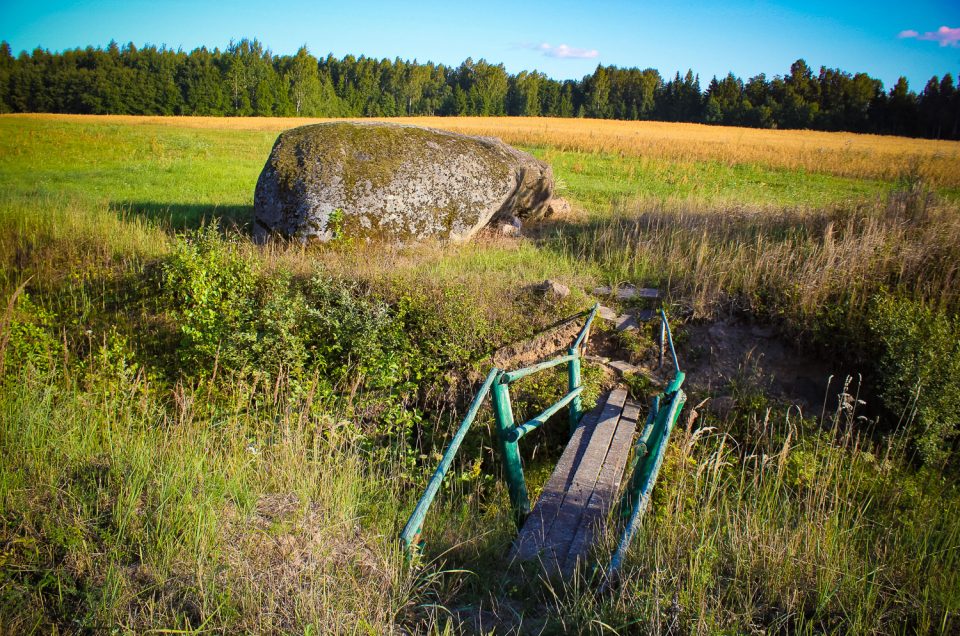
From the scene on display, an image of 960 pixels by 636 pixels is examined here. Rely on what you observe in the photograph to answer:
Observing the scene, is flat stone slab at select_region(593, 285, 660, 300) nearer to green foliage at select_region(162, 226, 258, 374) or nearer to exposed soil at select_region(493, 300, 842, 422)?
exposed soil at select_region(493, 300, 842, 422)

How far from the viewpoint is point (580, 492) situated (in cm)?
392

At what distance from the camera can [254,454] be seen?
3744 mm

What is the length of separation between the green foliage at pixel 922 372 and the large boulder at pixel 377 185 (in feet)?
20.5

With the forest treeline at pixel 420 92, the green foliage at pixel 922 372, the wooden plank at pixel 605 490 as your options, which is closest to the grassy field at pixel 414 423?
the green foliage at pixel 922 372

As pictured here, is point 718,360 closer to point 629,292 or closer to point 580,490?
point 629,292

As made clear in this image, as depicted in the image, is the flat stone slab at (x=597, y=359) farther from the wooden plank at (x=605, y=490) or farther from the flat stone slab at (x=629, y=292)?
the flat stone slab at (x=629, y=292)

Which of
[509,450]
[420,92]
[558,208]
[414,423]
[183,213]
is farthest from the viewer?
[420,92]

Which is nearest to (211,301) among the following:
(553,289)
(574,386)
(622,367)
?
(553,289)

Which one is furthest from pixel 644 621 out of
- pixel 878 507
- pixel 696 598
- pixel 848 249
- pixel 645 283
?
pixel 848 249

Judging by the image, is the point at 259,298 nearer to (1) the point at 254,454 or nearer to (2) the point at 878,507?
(1) the point at 254,454

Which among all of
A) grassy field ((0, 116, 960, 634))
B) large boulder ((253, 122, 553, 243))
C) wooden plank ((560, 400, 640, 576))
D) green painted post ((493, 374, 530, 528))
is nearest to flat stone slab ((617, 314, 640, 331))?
grassy field ((0, 116, 960, 634))

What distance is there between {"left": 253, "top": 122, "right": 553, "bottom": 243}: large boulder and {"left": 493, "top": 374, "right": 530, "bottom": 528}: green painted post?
5632 millimetres

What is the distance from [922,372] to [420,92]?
91551 millimetres

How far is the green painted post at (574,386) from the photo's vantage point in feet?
16.3
